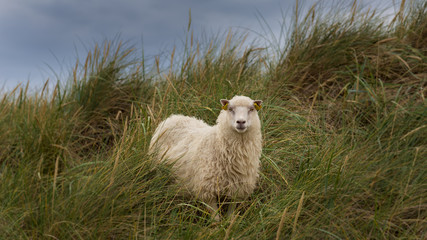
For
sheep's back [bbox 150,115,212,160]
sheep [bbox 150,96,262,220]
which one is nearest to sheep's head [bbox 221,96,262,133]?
sheep [bbox 150,96,262,220]

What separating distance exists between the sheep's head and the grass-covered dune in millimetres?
588

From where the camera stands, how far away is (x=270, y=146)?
4301mm

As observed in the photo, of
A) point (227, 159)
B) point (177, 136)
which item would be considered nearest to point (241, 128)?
point (227, 159)

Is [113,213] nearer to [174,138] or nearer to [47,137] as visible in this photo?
[174,138]

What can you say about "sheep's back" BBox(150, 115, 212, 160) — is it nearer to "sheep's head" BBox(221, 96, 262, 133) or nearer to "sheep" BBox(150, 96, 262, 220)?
"sheep" BBox(150, 96, 262, 220)

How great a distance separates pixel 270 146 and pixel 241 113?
113 centimetres

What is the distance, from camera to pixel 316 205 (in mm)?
3141

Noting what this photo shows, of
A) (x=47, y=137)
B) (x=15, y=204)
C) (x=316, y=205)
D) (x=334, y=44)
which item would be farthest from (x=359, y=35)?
(x=15, y=204)

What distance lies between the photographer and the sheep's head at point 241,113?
326 cm

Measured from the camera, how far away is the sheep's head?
3260 mm

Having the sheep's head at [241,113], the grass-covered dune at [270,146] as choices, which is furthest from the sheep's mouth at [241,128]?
the grass-covered dune at [270,146]

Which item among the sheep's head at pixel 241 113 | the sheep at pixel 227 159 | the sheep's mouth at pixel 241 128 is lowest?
the sheep at pixel 227 159

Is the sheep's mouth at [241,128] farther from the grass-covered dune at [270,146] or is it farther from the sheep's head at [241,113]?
the grass-covered dune at [270,146]

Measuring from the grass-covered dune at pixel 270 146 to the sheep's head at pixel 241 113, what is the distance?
1.93ft
